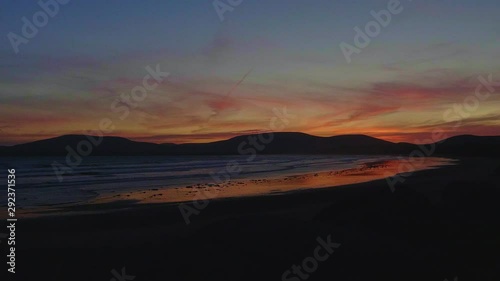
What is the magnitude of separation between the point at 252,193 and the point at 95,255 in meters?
19.2

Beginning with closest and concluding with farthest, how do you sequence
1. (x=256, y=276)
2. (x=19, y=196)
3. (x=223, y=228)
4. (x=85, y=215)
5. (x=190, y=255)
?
(x=256, y=276)
(x=190, y=255)
(x=223, y=228)
(x=85, y=215)
(x=19, y=196)

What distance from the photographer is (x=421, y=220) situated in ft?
35.3

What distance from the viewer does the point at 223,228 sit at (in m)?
8.91

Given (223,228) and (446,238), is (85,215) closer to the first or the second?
(223,228)

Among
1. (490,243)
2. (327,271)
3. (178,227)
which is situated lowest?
(490,243)

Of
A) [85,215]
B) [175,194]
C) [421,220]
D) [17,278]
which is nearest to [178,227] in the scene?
[85,215]

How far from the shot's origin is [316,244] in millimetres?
8258

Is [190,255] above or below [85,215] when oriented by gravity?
below

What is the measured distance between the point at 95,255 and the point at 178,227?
6.00m

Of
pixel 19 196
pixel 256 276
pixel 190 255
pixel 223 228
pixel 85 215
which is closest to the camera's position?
pixel 256 276

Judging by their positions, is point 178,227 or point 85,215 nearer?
point 178,227

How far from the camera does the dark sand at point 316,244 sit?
310 inches

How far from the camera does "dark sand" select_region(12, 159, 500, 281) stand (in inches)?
310

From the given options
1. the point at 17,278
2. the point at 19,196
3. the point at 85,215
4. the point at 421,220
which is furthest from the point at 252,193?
the point at 17,278
